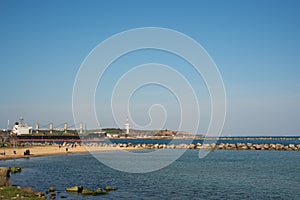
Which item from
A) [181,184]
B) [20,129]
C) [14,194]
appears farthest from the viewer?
[20,129]

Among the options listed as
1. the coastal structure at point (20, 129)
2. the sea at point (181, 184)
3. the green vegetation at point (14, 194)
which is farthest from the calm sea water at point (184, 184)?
the coastal structure at point (20, 129)

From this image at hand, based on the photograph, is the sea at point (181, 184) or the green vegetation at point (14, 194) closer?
the green vegetation at point (14, 194)

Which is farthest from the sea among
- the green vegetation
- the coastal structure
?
the coastal structure

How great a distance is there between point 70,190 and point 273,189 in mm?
18242

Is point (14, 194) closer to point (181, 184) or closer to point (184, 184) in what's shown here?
point (181, 184)

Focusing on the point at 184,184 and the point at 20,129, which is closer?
the point at 184,184

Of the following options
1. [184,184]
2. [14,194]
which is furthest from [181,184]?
[14,194]

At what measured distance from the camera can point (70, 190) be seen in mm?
31500

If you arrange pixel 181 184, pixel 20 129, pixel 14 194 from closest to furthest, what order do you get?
pixel 14 194 < pixel 181 184 < pixel 20 129

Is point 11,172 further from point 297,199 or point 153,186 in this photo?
point 297,199

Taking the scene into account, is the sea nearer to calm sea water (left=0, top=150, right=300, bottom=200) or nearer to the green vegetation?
calm sea water (left=0, top=150, right=300, bottom=200)

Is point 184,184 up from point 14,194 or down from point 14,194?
down

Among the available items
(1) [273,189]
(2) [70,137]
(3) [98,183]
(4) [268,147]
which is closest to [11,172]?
(3) [98,183]

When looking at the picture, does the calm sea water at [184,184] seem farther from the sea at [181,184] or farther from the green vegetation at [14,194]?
the green vegetation at [14,194]
